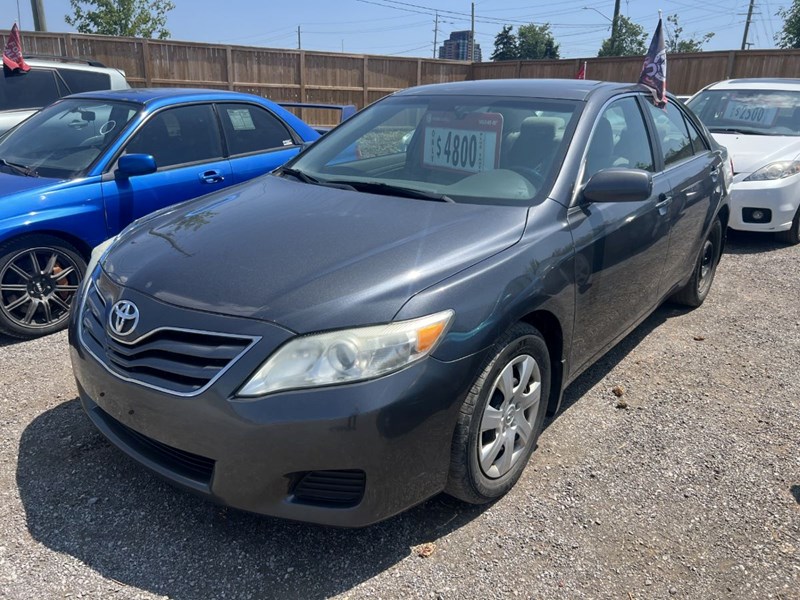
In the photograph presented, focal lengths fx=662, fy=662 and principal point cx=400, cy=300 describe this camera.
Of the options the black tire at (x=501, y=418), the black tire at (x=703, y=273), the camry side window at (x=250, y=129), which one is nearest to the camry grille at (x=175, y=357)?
the black tire at (x=501, y=418)

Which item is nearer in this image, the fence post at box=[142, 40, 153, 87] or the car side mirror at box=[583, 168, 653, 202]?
the car side mirror at box=[583, 168, 653, 202]

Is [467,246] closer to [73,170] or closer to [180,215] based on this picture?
[180,215]

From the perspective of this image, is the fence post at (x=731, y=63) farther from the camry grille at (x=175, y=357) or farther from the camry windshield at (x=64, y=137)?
the camry grille at (x=175, y=357)

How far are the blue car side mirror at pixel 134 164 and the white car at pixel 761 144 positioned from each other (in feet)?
18.4

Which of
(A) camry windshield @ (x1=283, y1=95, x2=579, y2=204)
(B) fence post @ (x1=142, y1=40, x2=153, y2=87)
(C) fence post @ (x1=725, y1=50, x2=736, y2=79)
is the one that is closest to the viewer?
(A) camry windshield @ (x1=283, y1=95, x2=579, y2=204)

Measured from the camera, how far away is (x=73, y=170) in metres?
4.64

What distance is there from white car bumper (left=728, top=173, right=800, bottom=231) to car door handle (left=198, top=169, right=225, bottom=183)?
16.5ft

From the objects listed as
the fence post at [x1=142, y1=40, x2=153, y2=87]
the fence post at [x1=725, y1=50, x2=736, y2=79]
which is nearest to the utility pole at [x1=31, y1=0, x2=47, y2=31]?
the fence post at [x1=142, y1=40, x2=153, y2=87]

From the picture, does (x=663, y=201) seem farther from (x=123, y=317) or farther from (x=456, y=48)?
(x=456, y=48)

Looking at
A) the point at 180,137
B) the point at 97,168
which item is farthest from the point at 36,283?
the point at 180,137

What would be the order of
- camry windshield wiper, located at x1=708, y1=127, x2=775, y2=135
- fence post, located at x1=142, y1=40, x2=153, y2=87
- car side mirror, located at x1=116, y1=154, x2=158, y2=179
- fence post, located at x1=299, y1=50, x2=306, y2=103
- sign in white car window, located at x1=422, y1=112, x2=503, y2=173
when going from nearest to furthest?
sign in white car window, located at x1=422, y1=112, x2=503, y2=173
car side mirror, located at x1=116, y1=154, x2=158, y2=179
camry windshield wiper, located at x1=708, y1=127, x2=775, y2=135
fence post, located at x1=142, y1=40, x2=153, y2=87
fence post, located at x1=299, y1=50, x2=306, y2=103

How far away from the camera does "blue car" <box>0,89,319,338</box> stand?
4.28 metres

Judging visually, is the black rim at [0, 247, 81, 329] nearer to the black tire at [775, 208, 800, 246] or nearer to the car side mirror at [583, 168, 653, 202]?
the car side mirror at [583, 168, 653, 202]

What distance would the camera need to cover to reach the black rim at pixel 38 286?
13.8 ft
